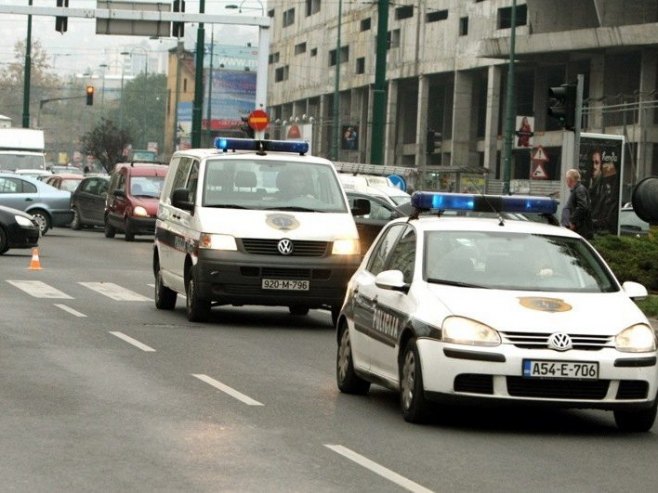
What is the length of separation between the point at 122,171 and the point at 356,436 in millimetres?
33570

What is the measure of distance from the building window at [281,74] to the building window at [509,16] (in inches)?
1556

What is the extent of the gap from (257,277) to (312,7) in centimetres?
9065

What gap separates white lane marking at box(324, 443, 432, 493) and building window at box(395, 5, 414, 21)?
260ft

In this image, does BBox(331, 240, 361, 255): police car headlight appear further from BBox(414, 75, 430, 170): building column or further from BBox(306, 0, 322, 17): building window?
BBox(306, 0, 322, 17): building window

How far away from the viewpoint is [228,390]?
42.4 ft

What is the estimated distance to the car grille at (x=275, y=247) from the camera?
62.2ft

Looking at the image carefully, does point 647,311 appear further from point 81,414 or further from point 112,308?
point 81,414

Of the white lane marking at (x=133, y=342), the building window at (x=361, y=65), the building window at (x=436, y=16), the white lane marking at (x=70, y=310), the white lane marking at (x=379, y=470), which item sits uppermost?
the building window at (x=436, y=16)

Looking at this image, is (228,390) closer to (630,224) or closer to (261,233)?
(261,233)

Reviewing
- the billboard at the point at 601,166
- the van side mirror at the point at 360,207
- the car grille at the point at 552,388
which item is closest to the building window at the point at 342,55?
the billboard at the point at 601,166

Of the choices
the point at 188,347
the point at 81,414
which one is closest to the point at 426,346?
the point at 81,414

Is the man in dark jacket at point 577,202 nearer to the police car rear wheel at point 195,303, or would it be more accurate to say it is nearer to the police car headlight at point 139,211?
the police car rear wheel at point 195,303

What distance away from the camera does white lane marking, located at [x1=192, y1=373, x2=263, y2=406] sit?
1226cm

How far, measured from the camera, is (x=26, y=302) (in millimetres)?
21531
